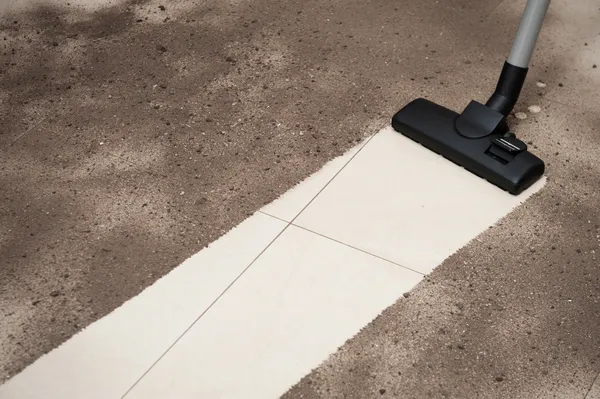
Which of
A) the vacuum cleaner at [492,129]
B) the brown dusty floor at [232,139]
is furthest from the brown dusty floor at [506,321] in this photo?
the vacuum cleaner at [492,129]

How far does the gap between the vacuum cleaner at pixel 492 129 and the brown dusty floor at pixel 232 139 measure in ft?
0.32

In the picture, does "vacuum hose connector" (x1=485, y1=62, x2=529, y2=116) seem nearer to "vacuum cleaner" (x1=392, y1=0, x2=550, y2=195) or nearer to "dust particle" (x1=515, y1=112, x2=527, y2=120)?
"vacuum cleaner" (x1=392, y1=0, x2=550, y2=195)

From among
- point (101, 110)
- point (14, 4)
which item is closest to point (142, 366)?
point (101, 110)

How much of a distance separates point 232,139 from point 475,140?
2.30 ft

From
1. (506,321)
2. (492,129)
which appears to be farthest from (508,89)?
(506,321)

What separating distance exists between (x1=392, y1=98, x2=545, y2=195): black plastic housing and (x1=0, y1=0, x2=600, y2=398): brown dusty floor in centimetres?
9

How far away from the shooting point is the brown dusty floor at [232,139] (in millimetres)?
1854

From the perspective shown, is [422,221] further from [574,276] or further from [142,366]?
[142,366]

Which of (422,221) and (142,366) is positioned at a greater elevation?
(422,221)

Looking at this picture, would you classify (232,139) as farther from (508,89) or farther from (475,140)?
(508,89)

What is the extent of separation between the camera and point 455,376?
1.73m

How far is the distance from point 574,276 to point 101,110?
1454mm

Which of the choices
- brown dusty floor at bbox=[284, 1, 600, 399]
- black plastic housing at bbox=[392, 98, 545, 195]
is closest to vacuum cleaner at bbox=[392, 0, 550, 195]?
black plastic housing at bbox=[392, 98, 545, 195]

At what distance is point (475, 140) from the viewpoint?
7.19 feet
